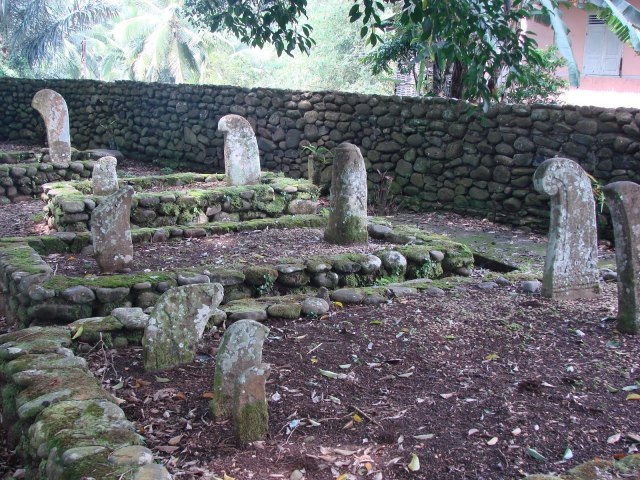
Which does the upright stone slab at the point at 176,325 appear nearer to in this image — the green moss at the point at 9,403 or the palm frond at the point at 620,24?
the green moss at the point at 9,403

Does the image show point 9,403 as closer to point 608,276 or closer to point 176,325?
point 176,325

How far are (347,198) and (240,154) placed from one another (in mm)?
3694

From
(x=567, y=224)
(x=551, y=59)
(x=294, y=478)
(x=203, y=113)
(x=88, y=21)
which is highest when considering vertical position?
A: (x=88, y=21)

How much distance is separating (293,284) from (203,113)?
10.3 metres

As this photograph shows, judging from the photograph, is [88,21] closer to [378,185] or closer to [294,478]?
[378,185]

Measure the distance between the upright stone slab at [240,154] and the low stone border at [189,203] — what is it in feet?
0.95

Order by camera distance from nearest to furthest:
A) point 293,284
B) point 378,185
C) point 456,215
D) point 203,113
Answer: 1. point 293,284
2. point 456,215
3. point 378,185
4. point 203,113

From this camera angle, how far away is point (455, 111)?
38.5 ft

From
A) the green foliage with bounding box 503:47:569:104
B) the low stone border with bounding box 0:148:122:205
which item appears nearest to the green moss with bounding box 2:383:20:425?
the low stone border with bounding box 0:148:122:205

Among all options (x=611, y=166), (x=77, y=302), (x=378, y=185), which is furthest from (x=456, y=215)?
(x=77, y=302)

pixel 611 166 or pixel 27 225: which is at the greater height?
pixel 611 166

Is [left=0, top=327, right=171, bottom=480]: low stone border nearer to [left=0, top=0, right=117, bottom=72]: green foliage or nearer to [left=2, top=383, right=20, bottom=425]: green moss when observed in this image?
[left=2, top=383, right=20, bottom=425]: green moss

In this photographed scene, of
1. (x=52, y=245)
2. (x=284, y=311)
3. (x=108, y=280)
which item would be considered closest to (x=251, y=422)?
(x=284, y=311)

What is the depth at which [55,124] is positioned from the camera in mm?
13227
